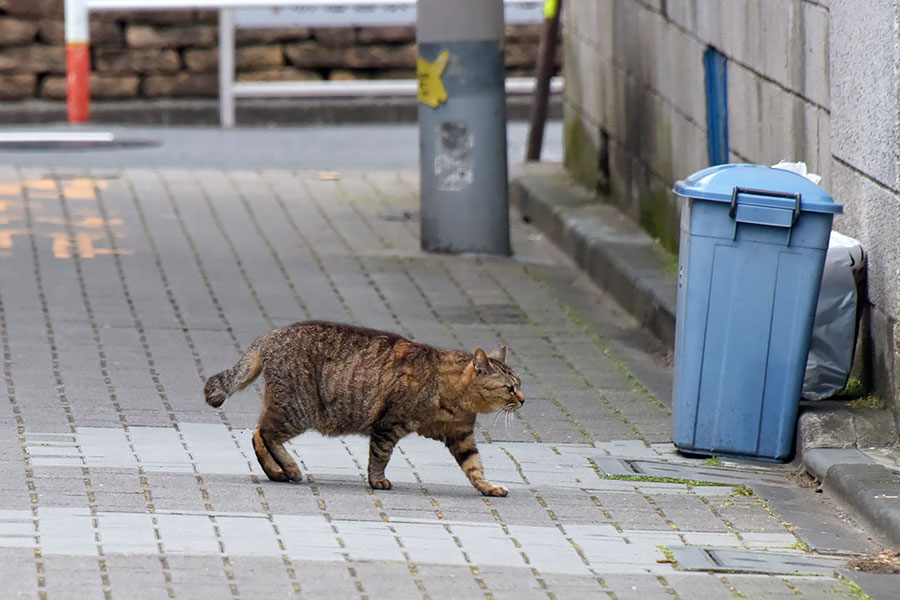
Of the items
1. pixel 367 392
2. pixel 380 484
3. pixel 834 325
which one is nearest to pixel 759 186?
pixel 834 325

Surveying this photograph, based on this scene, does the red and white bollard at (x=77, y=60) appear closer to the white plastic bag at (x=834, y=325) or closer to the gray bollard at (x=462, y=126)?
the gray bollard at (x=462, y=126)

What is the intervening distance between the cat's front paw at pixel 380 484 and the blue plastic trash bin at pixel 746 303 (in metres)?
1.51

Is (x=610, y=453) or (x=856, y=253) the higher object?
(x=856, y=253)

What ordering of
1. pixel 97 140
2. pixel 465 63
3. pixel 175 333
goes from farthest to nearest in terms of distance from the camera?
pixel 97 140 → pixel 465 63 → pixel 175 333

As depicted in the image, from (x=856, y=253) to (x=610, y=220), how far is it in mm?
4737

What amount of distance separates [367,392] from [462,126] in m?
5.25

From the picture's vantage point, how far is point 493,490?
6562mm

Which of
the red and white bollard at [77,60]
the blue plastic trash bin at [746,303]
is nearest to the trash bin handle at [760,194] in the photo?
the blue plastic trash bin at [746,303]

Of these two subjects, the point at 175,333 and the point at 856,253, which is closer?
the point at 856,253

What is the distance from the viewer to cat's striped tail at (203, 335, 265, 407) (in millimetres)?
6625

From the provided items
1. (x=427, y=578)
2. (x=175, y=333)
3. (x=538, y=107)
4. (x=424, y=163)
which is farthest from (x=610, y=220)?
(x=427, y=578)

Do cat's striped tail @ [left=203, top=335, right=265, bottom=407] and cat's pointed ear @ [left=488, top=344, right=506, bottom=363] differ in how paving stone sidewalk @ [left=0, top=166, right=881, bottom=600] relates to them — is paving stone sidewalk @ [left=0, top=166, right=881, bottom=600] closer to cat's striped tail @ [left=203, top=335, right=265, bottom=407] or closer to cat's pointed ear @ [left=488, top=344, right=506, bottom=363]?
cat's striped tail @ [left=203, top=335, right=265, bottom=407]

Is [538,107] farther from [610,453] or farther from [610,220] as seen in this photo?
[610,453]

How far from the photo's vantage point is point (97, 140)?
627 inches
